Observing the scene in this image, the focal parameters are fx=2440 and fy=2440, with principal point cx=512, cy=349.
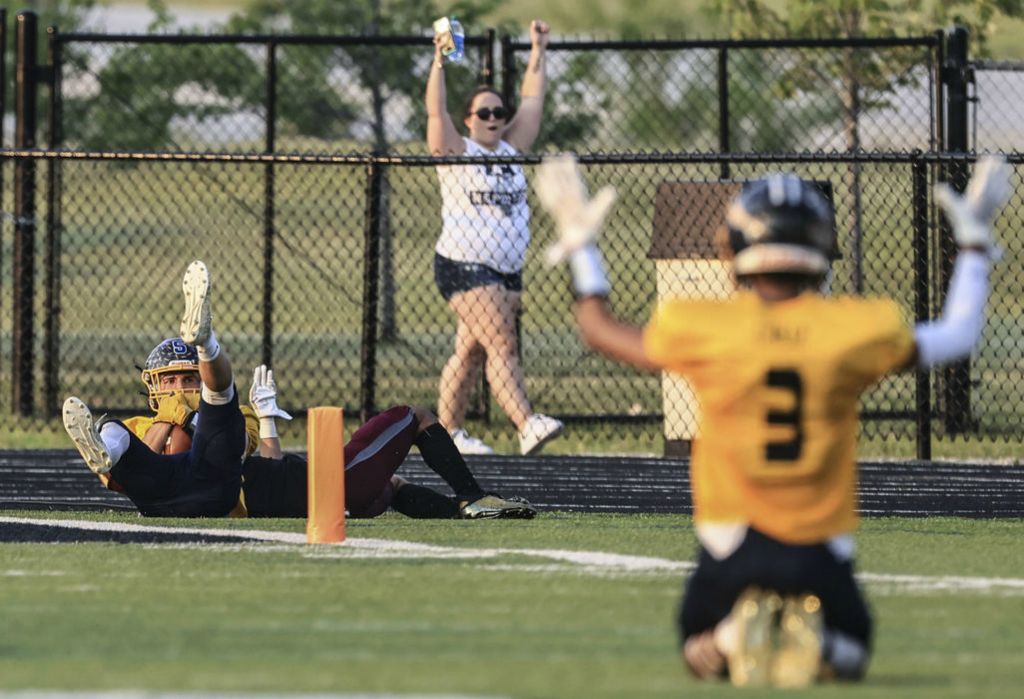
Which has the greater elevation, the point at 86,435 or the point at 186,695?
the point at 86,435

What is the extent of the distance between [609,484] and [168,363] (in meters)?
3.12

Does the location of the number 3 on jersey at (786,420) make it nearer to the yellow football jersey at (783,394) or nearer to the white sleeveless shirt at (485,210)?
the yellow football jersey at (783,394)

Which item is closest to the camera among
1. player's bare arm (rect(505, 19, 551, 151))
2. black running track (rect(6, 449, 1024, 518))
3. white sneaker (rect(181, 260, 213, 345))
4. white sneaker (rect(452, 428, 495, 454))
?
white sneaker (rect(181, 260, 213, 345))

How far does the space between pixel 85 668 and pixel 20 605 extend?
1.43 meters

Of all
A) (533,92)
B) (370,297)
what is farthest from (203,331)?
(533,92)

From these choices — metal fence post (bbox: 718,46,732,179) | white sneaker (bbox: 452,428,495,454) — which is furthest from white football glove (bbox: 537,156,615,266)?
metal fence post (bbox: 718,46,732,179)

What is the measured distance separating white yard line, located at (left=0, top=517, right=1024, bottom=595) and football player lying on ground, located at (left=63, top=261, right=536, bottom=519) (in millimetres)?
236

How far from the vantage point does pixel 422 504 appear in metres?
11.1

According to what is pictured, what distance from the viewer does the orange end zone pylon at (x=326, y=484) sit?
992 cm

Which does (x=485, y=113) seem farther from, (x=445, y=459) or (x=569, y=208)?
(x=569, y=208)

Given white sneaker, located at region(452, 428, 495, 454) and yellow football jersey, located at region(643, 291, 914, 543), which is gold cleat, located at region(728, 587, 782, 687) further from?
white sneaker, located at region(452, 428, 495, 454)

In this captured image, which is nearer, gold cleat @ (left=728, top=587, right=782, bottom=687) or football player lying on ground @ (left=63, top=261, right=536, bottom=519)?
gold cleat @ (left=728, top=587, right=782, bottom=687)

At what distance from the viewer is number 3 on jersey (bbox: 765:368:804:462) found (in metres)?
6.41

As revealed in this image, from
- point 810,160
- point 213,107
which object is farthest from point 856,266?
point 213,107
